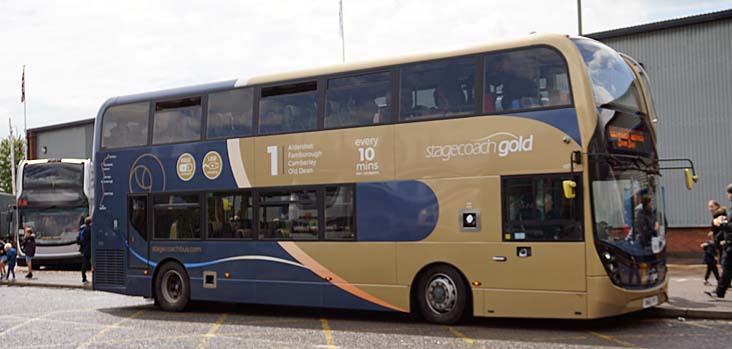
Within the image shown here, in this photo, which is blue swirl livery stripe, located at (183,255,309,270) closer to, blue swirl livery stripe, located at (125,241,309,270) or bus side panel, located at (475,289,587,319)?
blue swirl livery stripe, located at (125,241,309,270)

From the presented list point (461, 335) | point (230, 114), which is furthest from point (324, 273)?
point (230, 114)

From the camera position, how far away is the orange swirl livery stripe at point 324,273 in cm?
1290

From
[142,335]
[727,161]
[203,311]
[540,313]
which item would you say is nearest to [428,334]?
[540,313]

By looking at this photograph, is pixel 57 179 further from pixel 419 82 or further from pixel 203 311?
pixel 419 82

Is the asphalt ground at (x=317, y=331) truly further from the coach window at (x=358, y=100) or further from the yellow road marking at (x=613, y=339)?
the coach window at (x=358, y=100)

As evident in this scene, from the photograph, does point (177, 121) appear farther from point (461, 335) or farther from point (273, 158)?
point (461, 335)

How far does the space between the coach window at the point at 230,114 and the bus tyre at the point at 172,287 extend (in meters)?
2.67

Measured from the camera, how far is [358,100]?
13102 mm

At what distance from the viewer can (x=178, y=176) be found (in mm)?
15258

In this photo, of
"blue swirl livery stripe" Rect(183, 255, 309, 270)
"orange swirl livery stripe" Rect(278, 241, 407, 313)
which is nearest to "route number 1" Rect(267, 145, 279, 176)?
"orange swirl livery stripe" Rect(278, 241, 407, 313)

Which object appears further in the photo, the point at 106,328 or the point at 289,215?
the point at 289,215

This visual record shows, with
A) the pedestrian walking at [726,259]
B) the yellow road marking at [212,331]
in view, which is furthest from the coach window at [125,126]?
the pedestrian walking at [726,259]

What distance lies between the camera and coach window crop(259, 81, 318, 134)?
13.6 meters

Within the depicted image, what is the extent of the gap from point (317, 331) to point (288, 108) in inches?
149
